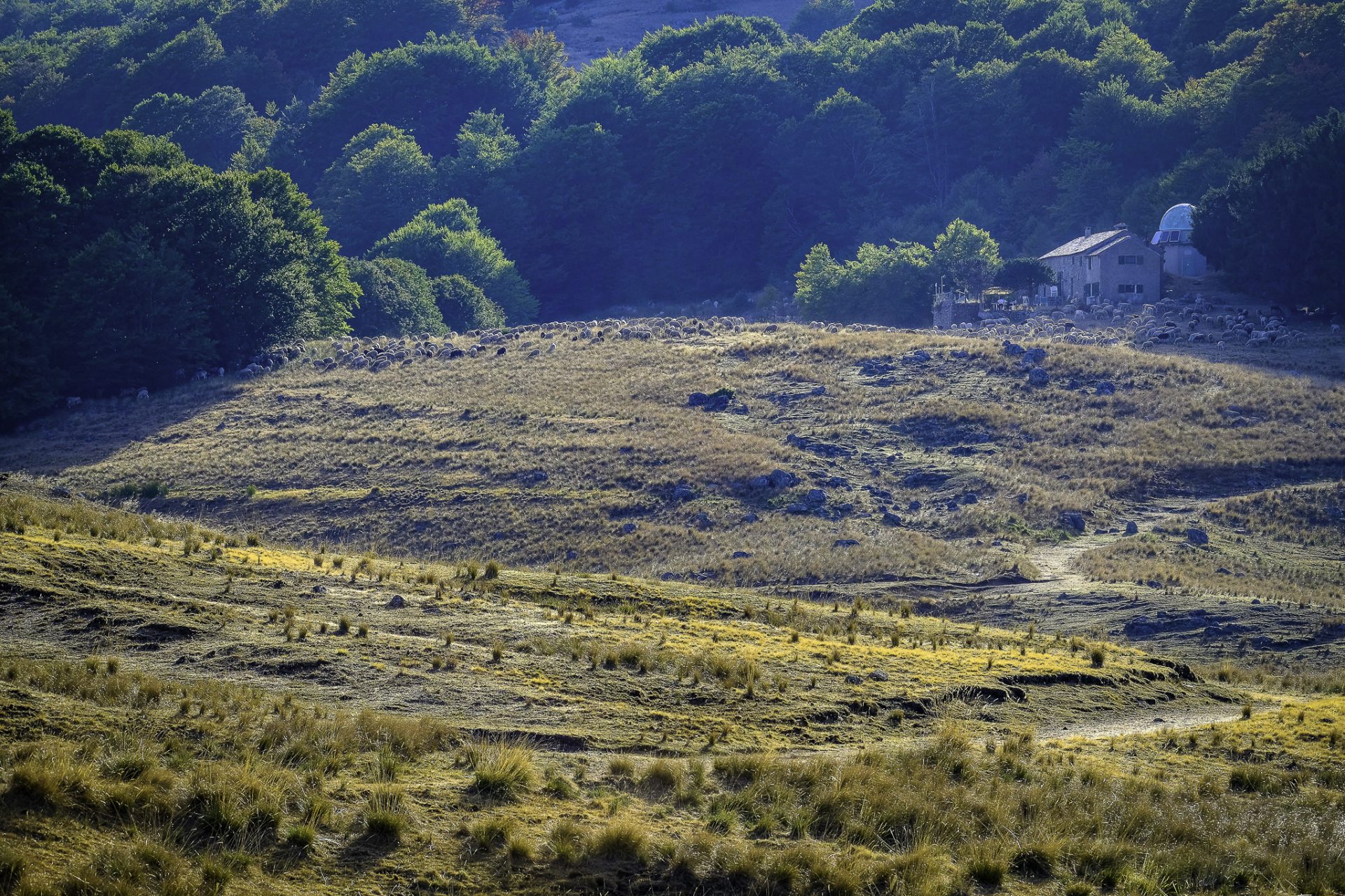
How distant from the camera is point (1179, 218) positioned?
90.5 m

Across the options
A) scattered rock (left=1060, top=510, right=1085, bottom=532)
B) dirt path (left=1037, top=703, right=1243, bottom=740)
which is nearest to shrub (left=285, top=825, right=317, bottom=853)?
dirt path (left=1037, top=703, right=1243, bottom=740)

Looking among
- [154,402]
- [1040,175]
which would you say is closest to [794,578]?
[154,402]

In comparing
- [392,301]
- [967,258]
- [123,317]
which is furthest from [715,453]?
[392,301]

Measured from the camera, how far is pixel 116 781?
13062mm

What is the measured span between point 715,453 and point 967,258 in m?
48.6

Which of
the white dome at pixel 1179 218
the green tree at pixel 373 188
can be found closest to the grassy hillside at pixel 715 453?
the white dome at pixel 1179 218

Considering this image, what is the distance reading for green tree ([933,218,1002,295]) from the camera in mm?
91750

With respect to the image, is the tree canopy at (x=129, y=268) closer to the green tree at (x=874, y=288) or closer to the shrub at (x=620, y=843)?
the green tree at (x=874, y=288)

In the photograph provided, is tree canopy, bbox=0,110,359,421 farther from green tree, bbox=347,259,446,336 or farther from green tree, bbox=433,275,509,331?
green tree, bbox=433,275,509,331

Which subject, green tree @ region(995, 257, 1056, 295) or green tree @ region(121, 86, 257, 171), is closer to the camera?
green tree @ region(995, 257, 1056, 295)

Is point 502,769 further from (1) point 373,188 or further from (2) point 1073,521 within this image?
(1) point 373,188

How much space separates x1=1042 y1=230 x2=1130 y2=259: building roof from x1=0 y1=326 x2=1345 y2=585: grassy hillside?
22.7m

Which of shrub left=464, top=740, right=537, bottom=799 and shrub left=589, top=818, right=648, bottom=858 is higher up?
shrub left=464, top=740, right=537, bottom=799

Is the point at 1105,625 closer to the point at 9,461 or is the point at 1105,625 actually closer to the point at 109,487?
the point at 109,487
